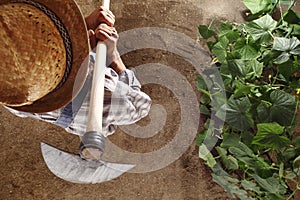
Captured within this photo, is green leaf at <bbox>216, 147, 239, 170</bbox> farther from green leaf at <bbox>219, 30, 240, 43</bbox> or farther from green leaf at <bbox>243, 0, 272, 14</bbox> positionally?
green leaf at <bbox>243, 0, 272, 14</bbox>

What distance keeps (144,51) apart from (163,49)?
0.07 m

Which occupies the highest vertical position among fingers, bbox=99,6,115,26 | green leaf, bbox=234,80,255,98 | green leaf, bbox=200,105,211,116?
fingers, bbox=99,6,115,26

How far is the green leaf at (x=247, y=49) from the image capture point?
4.93ft

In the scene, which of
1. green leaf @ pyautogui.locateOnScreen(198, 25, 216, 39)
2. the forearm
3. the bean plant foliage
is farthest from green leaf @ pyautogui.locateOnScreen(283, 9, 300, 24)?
the forearm

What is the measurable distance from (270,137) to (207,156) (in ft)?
0.91

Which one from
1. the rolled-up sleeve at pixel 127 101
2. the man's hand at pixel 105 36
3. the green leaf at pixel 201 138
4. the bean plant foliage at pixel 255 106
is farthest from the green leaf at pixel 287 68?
the man's hand at pixel 105 36

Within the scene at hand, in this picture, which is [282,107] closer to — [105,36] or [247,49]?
[247,49]

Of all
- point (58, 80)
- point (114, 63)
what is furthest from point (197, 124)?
point (58, 80)

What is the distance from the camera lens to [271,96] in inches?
Answer: 54.9

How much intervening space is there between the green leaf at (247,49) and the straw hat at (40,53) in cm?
66

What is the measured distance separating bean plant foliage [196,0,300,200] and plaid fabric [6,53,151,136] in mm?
307

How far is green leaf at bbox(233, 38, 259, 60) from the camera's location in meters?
1.50

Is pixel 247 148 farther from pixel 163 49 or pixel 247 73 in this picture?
pixel 163 49

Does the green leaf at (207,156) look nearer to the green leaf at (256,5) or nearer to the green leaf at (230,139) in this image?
the green leaf at (230,139)
